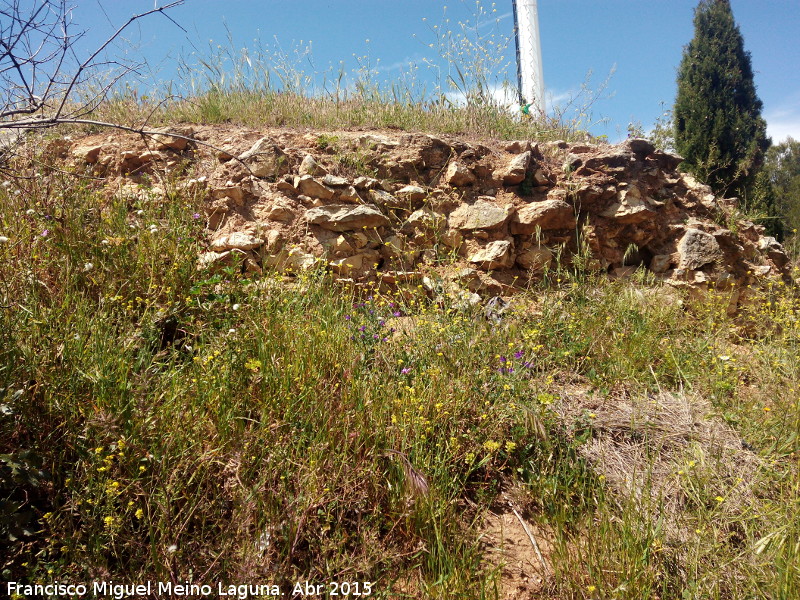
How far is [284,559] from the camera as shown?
74.2 inches

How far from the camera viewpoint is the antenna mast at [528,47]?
8555 millimetres

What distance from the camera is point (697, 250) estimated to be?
5082 millimetres

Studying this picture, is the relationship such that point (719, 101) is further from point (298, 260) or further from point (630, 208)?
point (298, 260)

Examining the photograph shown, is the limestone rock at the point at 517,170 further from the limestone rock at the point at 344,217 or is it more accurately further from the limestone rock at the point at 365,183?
the limestone rock at the point at 344,217

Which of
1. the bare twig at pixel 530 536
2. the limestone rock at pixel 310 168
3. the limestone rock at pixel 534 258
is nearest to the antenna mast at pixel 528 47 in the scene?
the limestone rock at pixel 534 258

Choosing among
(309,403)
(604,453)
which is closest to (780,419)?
(604,453)

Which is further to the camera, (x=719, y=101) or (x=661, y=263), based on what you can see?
(x=719, y=101)

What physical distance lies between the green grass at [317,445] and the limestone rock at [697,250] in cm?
192

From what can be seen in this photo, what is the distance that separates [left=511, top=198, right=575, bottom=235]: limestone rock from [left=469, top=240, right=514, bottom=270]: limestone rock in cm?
29

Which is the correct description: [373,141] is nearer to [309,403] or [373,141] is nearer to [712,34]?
[309,403]

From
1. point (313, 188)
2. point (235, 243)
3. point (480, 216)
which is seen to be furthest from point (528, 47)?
point (235, 243)

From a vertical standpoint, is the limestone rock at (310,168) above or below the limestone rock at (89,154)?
below

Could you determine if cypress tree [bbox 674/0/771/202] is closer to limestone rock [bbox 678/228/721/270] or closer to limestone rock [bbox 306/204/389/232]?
limestone rock [bbox 678/228/721/270]

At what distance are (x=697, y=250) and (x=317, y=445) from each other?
4682 millimetres
